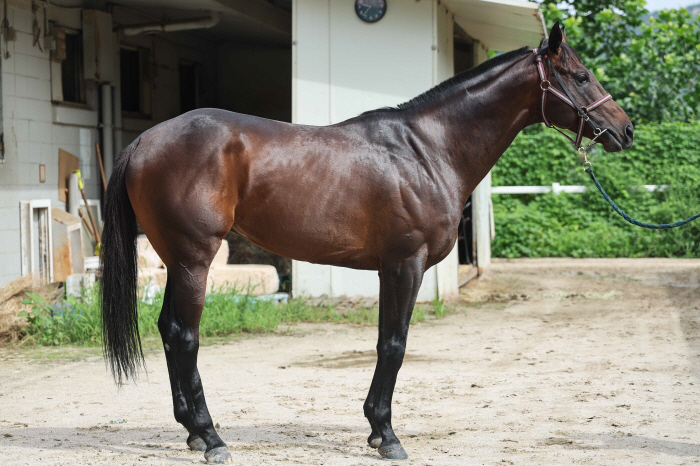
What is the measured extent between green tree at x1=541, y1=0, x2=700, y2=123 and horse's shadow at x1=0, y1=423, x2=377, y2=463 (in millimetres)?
13498

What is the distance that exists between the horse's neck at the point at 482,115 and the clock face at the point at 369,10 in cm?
498

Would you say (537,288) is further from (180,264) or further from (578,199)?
(180,264)

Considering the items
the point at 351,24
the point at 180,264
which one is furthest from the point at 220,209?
the point at 351,24

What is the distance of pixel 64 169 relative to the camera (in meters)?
9.16

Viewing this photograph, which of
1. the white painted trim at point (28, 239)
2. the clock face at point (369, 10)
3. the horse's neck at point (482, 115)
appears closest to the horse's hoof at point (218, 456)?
the horse's neck at point (482, 115)

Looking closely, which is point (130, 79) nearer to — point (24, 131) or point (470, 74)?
point (24, 131)

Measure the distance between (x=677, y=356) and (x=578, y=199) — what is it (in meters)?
8.68

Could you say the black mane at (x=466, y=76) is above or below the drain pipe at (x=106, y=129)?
below

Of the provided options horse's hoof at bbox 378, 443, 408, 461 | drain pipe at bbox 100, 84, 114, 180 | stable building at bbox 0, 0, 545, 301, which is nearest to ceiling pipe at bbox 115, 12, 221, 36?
stable building at bbox 0, 0, 545, 301

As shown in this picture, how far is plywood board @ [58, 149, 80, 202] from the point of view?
29.7 feet

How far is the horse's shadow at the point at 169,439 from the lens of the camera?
378 cm

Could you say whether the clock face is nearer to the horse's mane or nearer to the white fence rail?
the horse's mane

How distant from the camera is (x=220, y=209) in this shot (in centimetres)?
361

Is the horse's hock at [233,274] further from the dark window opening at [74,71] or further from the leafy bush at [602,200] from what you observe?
the leafy bush at [602,200]
